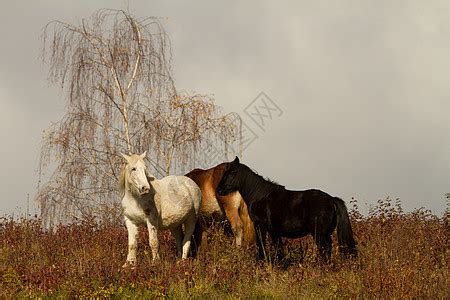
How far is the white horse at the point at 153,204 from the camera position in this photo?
1230cm

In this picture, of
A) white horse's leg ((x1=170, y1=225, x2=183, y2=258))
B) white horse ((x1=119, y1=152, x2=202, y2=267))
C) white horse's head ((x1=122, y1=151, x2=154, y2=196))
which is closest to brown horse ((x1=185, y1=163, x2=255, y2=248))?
white horse's leg ((x1=170, y1=225, x2=183, y2=258))

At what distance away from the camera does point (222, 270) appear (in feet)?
37.7

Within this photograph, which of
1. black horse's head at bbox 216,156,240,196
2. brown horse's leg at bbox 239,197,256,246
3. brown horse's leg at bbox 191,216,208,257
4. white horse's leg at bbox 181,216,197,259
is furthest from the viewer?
brown horse's leg at bbox 191,216,208,257

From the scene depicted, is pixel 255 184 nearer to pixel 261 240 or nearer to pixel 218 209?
pixel 261 240

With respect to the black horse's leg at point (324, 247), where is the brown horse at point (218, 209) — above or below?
above

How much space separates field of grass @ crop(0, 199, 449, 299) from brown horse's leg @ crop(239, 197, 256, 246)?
0.42 m

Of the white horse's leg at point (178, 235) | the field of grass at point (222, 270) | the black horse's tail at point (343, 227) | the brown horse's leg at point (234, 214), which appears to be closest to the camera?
the field of grass at point (222, 270)

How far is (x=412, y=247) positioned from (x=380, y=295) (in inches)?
173

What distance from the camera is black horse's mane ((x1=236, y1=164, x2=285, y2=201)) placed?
42.7 ft

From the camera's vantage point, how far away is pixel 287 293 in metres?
10.4

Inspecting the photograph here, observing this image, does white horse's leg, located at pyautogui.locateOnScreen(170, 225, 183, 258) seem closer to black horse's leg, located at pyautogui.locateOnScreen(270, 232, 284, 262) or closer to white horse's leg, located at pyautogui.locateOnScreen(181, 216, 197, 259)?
white horse's leg, located at pyautogui.locateOnScreen(181, 216, 197, 259)

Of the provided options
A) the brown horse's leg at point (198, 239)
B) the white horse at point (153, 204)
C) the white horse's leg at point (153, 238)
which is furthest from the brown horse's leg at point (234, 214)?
the white horse's leg at point (153, 238)

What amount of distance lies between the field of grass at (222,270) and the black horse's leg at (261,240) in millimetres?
188

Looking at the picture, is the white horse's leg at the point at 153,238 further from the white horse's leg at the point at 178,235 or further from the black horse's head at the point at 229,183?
the black horse's head at the point at 229,183
